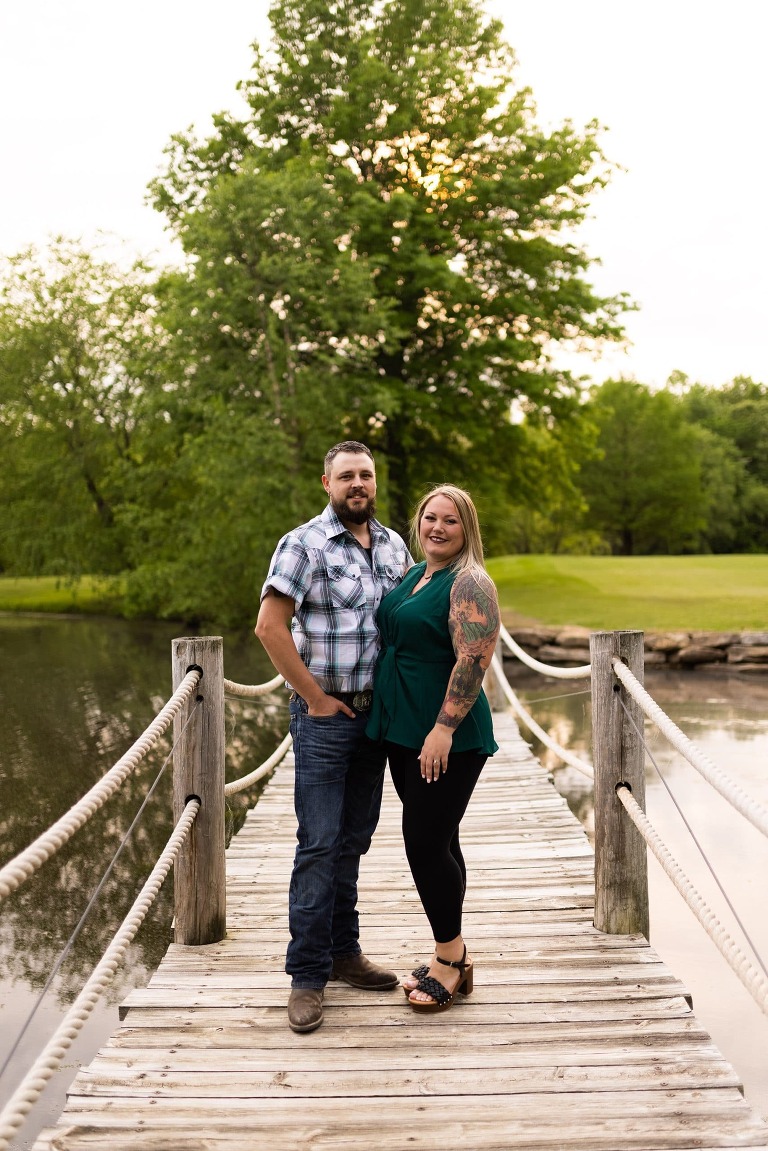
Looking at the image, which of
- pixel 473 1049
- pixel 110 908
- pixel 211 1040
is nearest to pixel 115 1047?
pixel 211 1040

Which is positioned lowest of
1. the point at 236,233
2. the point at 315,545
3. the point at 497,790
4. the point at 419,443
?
the point at 497,790

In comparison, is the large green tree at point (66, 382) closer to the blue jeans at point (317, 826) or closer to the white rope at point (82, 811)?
the white rope at point (82, 811)

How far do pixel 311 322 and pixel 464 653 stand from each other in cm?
1795

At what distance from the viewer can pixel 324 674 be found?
3229 millimetres

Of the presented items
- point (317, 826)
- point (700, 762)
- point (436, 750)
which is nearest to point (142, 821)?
point (317, 826)

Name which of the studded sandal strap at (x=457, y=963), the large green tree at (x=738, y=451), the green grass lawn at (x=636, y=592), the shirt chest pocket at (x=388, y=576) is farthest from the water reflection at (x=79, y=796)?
the large green tree at (x=738, y=451)

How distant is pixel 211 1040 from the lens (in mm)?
3100

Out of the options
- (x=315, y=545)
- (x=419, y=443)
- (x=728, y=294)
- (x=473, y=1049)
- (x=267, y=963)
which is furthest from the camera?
(x=728, y=294)

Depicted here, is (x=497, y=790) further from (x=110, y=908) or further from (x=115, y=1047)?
(x=115, y=1047)

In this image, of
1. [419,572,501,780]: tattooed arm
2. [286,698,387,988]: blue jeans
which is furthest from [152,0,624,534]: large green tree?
[419,572,501,780]: tattooed arm

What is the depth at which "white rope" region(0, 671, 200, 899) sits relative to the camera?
6.96ft

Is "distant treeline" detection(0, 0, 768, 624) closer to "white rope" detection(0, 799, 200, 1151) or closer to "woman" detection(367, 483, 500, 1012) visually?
"white rope" detection(0, 799, 200, 1151)

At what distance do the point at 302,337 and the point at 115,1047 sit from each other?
1823 centimetres

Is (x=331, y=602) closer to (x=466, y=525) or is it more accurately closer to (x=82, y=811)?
(x=466, y=525)
